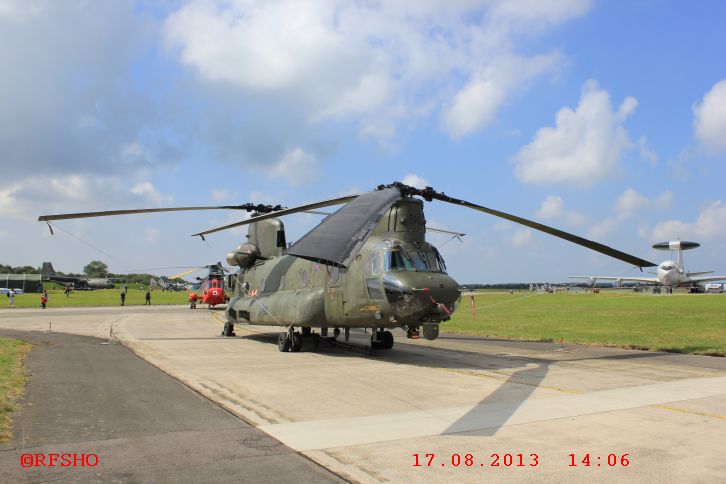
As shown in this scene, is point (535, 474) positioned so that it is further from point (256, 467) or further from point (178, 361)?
point (178, 361)

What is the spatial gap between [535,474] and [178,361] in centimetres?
1114

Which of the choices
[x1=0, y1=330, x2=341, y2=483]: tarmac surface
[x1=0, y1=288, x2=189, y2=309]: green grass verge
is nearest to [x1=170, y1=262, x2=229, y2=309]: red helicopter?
[x1=0, y1=288, x2=189, y2=309]: green grass verge

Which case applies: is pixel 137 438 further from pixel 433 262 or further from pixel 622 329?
pixel 622 329

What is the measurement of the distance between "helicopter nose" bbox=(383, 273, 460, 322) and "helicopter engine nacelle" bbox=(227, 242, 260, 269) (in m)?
10.2

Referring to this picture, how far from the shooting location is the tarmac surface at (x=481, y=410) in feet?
18.3

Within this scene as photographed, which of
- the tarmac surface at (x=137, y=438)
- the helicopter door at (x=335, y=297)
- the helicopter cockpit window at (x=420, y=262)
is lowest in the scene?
the tarmac surface at (x=137, y=438)

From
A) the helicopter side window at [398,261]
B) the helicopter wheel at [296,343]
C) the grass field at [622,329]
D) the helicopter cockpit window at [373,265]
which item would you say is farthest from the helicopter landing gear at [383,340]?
the grass field at [622,329]

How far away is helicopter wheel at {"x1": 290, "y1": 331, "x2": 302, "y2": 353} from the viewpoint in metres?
16.8

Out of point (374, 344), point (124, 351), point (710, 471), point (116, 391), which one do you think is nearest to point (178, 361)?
point (124, 351)

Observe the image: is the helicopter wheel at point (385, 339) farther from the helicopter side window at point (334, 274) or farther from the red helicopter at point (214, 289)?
the red helicopter at point (214, 289)

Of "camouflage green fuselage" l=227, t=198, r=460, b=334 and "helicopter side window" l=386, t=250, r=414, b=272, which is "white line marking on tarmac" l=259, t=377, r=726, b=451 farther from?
"helicopter side window" l=386, t=250, r=414, b=272

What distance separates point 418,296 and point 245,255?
37.2ft

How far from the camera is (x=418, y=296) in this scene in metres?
12.8

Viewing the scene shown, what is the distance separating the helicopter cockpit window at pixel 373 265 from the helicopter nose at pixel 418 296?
0.43 meters
